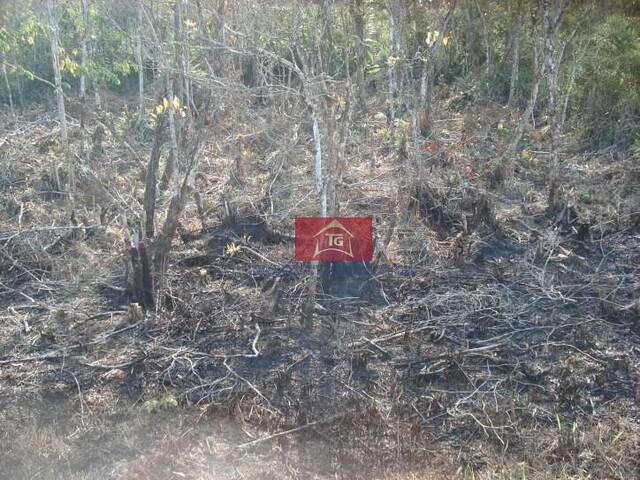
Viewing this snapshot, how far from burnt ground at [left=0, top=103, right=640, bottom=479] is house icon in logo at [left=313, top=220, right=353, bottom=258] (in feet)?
0.79

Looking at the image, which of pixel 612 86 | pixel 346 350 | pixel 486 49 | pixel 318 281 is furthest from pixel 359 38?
pixel 486 49

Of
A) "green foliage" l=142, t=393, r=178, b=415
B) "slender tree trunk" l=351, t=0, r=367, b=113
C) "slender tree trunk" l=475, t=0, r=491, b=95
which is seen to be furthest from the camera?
"slender tree trunk" l=475, t=0, r=491, b=95

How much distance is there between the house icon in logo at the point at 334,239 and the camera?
5.17 metres

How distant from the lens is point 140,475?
3.51 m

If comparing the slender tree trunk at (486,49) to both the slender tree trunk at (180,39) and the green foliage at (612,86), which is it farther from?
the slender tree trunk at (180,39)

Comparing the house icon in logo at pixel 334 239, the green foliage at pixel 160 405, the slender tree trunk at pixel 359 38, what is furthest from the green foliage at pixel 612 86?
the green foliage at pixel 160 405

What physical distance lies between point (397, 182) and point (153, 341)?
283cm

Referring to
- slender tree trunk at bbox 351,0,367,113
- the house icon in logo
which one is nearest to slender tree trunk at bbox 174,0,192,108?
slender tree trunk at bbox 351,0,367,113

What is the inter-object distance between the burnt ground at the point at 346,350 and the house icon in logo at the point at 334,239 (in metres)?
0.24

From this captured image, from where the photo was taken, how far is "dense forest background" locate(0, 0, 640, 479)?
3770 mm

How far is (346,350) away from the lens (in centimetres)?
448

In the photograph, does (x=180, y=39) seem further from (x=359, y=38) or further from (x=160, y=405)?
(x=160, y=405)

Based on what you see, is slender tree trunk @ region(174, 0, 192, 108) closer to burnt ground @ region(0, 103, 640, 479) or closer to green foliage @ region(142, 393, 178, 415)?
burnt ground @ region(0, 103, 640, 479)

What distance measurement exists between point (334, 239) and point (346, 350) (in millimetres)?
1058
